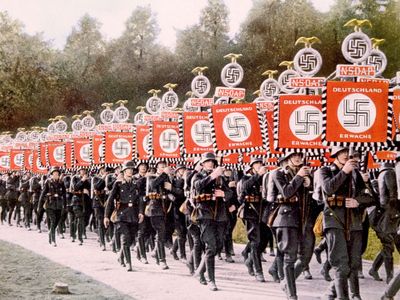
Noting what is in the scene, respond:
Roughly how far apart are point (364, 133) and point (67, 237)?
13335 millimetres

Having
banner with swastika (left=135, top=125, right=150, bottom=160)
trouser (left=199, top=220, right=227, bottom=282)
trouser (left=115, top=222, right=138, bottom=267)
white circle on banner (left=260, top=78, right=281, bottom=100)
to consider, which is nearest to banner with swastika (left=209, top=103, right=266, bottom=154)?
trouser (left=115, top=222, right=138, bottom=267)

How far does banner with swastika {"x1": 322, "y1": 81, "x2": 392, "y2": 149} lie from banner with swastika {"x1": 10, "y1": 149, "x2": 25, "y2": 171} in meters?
23.7

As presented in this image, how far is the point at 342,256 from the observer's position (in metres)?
8.45

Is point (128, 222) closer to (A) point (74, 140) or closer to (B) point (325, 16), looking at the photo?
(A) point (74, 140)

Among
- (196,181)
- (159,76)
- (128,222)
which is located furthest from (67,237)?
(159,76)

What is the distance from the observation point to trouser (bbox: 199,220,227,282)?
35.2 ft

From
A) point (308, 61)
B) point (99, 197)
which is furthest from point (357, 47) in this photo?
point (99, 197)

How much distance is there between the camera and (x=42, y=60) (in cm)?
3747

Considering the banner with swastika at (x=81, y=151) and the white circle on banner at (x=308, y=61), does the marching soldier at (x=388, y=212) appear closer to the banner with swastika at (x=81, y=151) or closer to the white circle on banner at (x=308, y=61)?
the white circle on banner at (x=308, y=61)

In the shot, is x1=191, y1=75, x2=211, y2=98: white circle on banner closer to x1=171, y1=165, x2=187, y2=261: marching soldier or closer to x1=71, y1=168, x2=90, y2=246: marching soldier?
x1=171, y1=165, x2=187, y2=261: marching soldier

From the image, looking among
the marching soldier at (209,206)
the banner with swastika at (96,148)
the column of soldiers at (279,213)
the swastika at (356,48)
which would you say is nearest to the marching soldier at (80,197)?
the banner with swastika at (96,148)

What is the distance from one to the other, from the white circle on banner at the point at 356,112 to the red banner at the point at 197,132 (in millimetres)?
5605

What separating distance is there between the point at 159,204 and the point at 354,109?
17.6ft

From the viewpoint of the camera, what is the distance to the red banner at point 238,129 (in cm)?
1362
